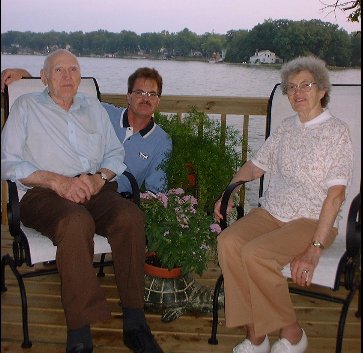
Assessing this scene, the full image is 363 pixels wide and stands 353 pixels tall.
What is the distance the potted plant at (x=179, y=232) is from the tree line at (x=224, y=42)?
1006 millimetres

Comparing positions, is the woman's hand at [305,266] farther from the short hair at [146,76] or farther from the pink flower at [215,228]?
the short hair at [146,76]

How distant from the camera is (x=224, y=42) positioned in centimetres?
337

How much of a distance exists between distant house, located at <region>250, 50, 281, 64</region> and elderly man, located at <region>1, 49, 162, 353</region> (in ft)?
3.56

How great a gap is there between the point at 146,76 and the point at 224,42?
0.83m

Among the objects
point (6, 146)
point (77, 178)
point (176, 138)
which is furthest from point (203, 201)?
point (6, 146)

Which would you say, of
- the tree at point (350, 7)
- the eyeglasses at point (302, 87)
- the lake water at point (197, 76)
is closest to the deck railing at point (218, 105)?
the lake water at point (197, 76)

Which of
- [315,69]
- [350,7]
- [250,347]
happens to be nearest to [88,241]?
[250,347]

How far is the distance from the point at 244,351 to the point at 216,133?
4.66 ft

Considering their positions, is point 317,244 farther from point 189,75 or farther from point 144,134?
point 189,75

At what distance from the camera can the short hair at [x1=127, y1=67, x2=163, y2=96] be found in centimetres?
279

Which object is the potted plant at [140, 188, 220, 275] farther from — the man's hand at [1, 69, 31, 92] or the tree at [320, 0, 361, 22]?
the tree at [320, 0, 361, 22]

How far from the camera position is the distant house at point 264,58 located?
118 inches

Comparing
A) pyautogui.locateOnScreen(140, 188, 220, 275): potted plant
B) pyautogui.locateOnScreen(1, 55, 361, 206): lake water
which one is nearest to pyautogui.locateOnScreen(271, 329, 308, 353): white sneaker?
pyautogui.locateOnScreen(140, 188, 220, 275): potted plant

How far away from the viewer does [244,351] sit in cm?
211
